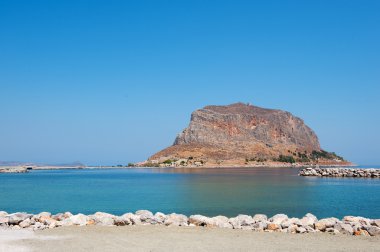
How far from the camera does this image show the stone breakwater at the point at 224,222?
53.4 ft

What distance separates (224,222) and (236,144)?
155268 millimetres

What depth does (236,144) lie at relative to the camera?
172 metres

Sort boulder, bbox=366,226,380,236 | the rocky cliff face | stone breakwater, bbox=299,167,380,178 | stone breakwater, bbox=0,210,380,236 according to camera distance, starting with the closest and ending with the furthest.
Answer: boulder, bbox=366,226,380,236, stone breakwater, bbox=0,210,380,236, stone breakwater, bbox=299,167,380,178, the rocky cliff face

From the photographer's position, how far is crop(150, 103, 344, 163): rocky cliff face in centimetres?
16025

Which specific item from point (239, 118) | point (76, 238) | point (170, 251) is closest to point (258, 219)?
point (170, 251)

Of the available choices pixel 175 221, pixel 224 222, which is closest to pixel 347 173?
pixel 224 222

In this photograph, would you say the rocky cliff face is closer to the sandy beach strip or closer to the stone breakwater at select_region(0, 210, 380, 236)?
the stone breakwater at select_region(0, 210, 380, 236)

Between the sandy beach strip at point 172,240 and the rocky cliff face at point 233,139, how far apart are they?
134579mm

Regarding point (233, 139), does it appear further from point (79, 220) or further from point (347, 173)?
point (79, 220)

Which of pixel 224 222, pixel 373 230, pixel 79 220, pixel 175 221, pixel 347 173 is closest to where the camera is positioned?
pixel 373 230

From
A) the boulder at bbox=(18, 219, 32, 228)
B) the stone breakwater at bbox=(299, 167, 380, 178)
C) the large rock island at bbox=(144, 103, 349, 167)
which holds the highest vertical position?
the large rock island at bbox=(144, 103, 349, 167)

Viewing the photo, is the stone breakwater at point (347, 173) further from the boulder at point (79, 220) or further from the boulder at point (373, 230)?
the boulder at point (79, 220)

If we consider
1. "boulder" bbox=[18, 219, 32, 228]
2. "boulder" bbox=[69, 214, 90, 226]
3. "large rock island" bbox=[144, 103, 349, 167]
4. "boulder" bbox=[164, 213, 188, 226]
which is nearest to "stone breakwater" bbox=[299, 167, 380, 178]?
→ "boulder" bbox=[164, 213, 188, 226]

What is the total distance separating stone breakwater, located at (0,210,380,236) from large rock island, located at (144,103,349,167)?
12746cm
